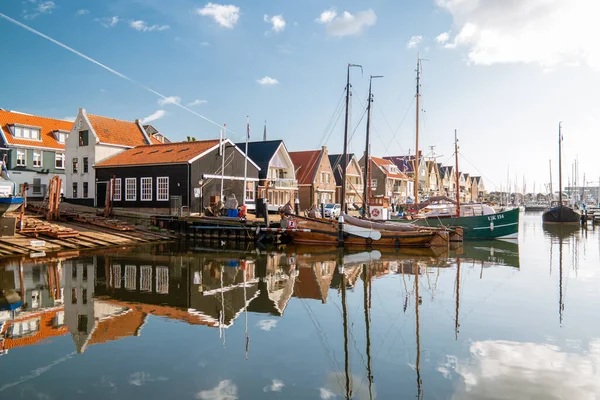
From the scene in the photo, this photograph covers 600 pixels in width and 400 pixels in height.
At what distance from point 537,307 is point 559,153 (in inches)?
2241

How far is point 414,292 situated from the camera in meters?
16.1

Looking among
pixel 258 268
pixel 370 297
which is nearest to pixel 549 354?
A: pixel 370 297

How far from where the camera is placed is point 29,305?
13516 millimetres

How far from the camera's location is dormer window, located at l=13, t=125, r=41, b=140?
152 ft

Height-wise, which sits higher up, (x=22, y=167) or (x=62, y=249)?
(x=22, y=167)

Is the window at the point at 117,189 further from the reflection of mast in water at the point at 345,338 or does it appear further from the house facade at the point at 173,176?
the reflection of mast in water at the point at 345,338

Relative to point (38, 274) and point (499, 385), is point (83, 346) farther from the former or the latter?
point (38, 274)

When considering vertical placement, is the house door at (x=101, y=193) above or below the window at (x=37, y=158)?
below

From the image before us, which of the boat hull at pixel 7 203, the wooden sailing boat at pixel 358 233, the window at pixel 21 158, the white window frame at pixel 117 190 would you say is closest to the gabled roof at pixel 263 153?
the white window frame at pixel 117 190

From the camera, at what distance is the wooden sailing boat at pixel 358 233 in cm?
2942

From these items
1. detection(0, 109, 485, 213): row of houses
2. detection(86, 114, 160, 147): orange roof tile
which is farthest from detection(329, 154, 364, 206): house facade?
detection(86, 114, 160, 147): orange roof tile

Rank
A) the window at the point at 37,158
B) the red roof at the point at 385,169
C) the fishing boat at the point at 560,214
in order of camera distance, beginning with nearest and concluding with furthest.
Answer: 1. the window at the point at 37,158
2. the fishing boat at the point at 560,214
3. the red roof at the point at 385,169

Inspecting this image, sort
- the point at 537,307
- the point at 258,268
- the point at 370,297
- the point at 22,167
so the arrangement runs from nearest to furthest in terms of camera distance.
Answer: the point at 537,307 < the point at 370,297 < the point at 258,268 < the point at 22,167

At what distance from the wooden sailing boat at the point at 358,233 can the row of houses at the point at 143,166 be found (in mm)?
7783
